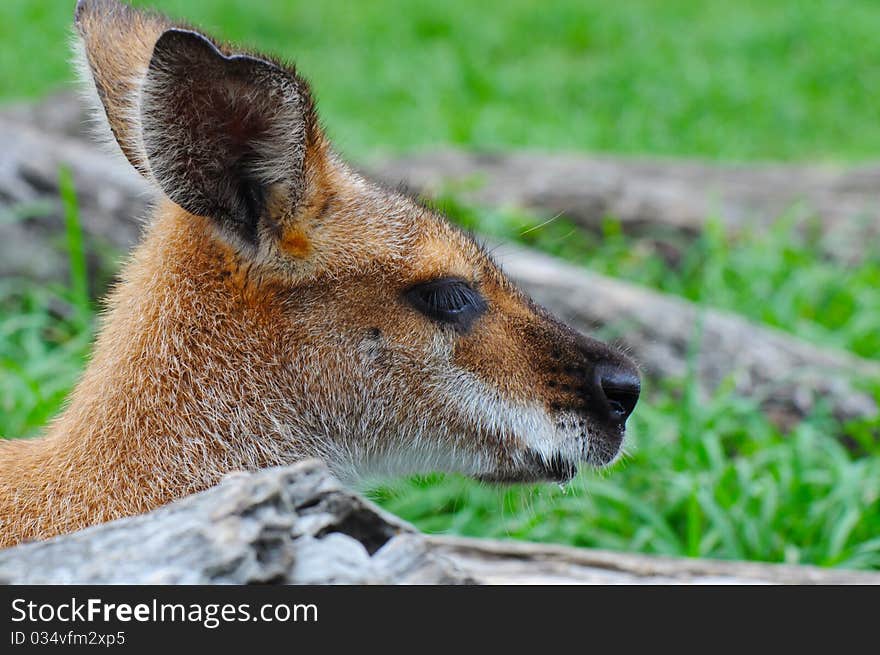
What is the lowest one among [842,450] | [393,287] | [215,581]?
[842,450]

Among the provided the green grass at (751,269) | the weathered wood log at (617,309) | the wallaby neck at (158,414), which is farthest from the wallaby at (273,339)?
the green grass at (751,269)

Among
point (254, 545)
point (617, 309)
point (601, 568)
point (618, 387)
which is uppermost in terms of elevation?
point (618, 387)

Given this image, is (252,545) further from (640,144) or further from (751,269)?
(640,144)

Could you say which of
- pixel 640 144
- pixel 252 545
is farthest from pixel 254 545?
pixel 640 144

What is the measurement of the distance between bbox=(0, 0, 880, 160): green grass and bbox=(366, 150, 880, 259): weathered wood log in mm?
1969

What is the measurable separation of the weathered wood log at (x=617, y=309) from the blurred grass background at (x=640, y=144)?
0.56 feet

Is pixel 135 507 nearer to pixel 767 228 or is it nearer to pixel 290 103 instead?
pixel 290 103

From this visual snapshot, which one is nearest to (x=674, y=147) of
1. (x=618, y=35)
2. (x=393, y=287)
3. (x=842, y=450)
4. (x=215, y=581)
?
(x=618, y=35)

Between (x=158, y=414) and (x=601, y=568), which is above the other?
(x=158, y=414)

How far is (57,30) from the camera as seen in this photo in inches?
547

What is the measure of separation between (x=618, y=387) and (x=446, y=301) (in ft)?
1.86

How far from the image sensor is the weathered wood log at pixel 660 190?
8.02 metres

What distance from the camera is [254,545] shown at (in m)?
1.98
